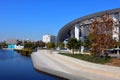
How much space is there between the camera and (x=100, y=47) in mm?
30094

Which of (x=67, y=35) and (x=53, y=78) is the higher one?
(x=67, y=35)

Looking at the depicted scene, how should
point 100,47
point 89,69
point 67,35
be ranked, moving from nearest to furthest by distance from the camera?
point 89,69 → point 100,47 → point 67,35

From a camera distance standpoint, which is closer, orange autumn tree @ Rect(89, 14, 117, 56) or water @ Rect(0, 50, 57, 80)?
water @ Rect(0, 50, 57, 80)

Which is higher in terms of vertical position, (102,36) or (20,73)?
(102,36)

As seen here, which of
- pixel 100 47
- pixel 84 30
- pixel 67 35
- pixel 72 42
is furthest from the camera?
pixel 67 35

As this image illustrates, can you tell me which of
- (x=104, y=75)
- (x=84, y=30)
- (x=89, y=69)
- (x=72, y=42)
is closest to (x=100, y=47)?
(x=89, y=69)

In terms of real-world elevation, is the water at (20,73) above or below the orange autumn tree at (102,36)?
below

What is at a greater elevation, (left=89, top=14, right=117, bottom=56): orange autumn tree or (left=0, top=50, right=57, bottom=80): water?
(left=89, top=14, right=117, bottom=56): orange autumn tree

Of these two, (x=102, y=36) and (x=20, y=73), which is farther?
(x=102, y=36)

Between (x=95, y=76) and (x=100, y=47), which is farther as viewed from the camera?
(x=100, y=47)

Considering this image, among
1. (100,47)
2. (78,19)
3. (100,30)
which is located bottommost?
(100,47)

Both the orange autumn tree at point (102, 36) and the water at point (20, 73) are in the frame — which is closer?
the water at point (20, 73)

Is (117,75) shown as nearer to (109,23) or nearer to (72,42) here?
(109,23)

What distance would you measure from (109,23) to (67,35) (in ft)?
235
